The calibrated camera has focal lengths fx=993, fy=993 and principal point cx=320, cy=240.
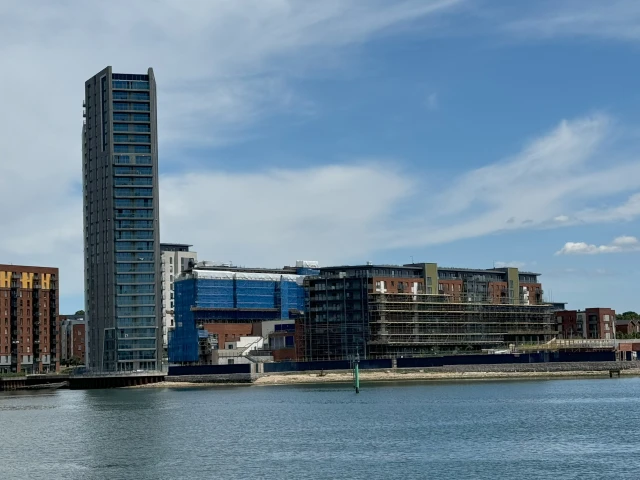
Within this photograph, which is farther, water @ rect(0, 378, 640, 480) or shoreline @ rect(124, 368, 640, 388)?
shoreline @ rect(124, 368, 640, 388)

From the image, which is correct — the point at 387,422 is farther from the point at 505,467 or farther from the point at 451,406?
the point at 505,467

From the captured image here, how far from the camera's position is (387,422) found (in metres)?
95.8

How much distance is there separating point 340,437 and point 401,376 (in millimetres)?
100180

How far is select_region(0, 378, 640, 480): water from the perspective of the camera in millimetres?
64688

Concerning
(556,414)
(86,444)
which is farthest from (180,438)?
(556,414)

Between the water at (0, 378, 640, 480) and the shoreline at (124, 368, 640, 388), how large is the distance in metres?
34.2

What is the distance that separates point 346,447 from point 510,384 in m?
88.4

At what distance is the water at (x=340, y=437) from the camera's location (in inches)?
2547

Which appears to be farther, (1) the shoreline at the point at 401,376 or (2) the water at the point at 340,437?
(1) the shoreline at the point at 401,376

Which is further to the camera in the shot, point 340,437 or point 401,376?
point 401,376

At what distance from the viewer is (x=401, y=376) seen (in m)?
182

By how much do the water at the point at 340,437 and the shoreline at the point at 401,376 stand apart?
1346 inches

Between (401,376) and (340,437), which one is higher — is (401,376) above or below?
above

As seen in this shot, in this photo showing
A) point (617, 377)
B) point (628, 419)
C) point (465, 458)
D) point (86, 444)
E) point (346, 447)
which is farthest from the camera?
point (617, 377)
